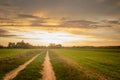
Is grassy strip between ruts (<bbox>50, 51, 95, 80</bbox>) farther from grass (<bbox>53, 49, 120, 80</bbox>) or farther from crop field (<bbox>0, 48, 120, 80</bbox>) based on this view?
grass (<bbox>53, 49, 120, 80</bbox>)

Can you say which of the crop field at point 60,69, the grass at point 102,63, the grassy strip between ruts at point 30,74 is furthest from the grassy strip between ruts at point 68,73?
the grass at point 102,63

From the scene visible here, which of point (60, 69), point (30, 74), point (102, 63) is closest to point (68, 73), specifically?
point (60, 69)

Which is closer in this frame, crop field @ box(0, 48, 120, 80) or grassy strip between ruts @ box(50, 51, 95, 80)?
grassy strip between ruts @ box(50, 51, 95, 80)

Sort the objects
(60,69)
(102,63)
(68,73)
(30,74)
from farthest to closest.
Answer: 1. (102,63)
2. (60,69)
3. (68,73)
4. (30,74)

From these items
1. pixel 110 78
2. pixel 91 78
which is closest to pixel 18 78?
pixel 91 78

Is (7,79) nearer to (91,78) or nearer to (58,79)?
(58,79)

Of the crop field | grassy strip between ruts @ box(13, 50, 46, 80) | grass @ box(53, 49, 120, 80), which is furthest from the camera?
grass @ box(53, 49, 120, 80)

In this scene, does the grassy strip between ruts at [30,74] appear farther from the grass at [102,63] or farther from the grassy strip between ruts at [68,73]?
the grass at [102,63]

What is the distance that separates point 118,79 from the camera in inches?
789

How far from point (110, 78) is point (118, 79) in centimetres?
94

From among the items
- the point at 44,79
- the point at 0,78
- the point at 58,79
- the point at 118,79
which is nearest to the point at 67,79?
the point at 58,79

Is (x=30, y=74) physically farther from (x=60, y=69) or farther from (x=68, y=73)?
(x=60, y=69)

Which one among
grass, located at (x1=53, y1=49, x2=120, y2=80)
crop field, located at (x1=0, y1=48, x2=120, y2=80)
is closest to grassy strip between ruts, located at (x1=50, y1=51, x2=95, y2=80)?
crop field, located at (x1=0, y1=48, x2=120, y2=80)

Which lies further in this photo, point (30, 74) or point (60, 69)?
point (60, 69)
